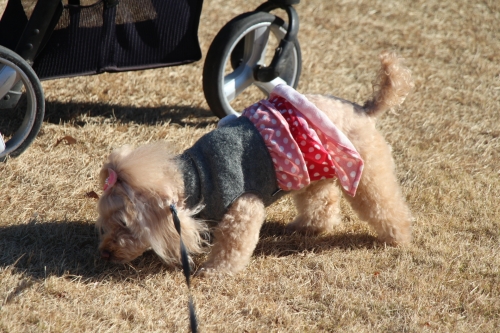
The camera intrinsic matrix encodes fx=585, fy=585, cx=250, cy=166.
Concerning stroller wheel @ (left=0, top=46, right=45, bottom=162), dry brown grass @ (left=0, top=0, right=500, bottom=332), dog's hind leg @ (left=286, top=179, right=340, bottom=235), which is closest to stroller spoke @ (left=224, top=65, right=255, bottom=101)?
dry brown grass @ (left=0, top=0, right=500, bottom=332)

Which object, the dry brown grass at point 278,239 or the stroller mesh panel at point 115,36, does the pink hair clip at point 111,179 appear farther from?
the stroller mesh panel at point 115,36

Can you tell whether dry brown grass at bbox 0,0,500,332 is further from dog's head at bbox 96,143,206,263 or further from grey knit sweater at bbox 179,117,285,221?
grey knit sweater at bbox 179,117,285,221

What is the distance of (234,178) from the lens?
8.67ft

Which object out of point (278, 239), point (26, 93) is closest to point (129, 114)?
point (26, 93)

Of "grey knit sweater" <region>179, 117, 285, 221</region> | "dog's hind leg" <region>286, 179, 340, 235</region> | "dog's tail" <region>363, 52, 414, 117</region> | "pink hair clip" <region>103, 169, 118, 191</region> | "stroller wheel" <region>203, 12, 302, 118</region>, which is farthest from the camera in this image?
"stroller wheel" <region>203, 12, 302, 118</region>

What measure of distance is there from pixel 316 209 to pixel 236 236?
0.63m

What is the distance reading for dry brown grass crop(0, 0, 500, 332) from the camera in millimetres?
2518

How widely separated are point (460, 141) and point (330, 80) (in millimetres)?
1331

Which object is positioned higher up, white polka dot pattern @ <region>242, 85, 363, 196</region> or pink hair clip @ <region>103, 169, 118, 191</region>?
white polka dot pattern @ <region>242, 85, 363, 196</region>

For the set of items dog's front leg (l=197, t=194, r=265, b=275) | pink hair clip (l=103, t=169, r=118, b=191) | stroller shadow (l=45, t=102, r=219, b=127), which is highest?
pink hair clip (l=103, t=169, r=118, b=191)

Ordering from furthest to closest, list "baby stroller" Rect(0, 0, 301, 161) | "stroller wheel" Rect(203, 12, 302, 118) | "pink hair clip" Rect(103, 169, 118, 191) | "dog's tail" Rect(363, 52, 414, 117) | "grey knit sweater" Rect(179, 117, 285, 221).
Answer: "stroller wheel" Rect(203, 12, 302, 118)
"baby stroller" Rect(0, 0, 301, 161)
"dog's tail" Rect(363, 52, 414, 117)
"grey knit sweater" Rect(179, 117, 285, 221)
"pink hair clip" Rect(103, 169, 118, 191)

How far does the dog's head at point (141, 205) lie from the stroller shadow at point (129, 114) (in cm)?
165

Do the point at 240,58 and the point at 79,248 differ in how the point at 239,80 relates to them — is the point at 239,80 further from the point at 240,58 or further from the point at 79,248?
the point at 79,248

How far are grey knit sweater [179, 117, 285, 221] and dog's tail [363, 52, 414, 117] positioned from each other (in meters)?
0.65
